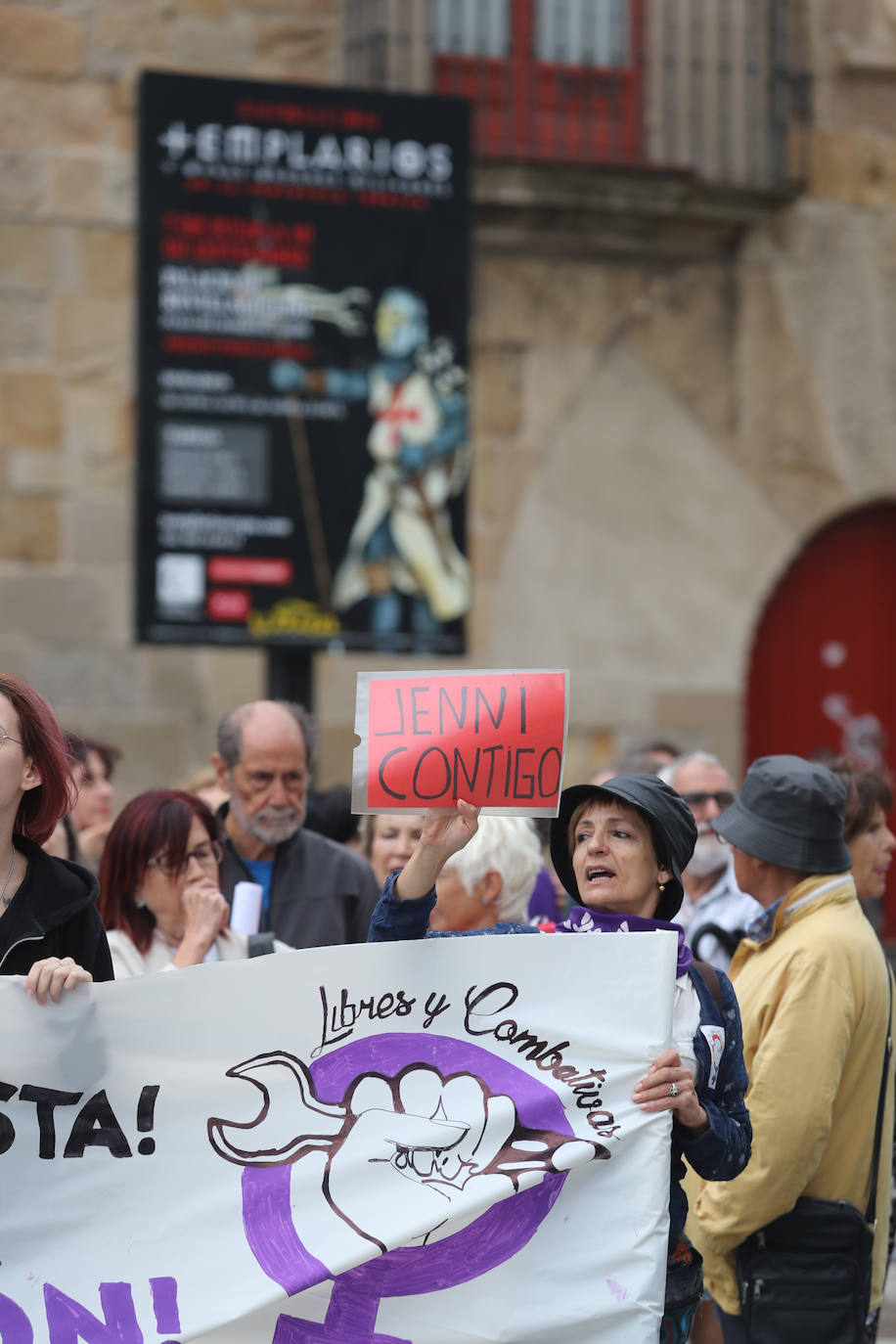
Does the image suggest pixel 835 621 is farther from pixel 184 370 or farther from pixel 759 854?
pixel 759 854

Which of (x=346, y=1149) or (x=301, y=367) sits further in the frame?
(x=301, y=367)

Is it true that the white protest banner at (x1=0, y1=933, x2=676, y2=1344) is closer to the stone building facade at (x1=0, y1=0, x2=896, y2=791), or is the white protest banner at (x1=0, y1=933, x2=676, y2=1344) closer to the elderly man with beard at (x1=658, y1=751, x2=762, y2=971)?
the elderly man with beard at (x1=658, y1=751, x2=762, y2=971)

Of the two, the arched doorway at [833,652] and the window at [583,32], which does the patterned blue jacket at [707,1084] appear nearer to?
the arched doorway at [833,652]

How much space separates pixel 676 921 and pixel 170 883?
1.23 meters

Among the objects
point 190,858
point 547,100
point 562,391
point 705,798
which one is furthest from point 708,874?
point 547,100

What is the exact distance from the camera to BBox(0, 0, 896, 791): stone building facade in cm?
987

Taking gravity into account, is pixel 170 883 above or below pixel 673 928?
below

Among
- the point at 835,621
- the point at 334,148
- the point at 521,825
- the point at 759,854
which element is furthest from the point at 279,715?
the point at 835,621

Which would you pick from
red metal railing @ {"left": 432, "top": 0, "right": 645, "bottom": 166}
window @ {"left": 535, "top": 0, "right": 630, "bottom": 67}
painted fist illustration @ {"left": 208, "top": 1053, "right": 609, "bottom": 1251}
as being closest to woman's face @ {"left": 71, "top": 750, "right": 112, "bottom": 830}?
painted fist illustration @ {"left": 208, "top": 1053, "right": 609, "bottom": 1251}

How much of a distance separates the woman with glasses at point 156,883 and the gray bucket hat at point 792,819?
1254 millimetres

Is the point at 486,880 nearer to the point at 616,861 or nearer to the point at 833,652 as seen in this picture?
the point at 616,861

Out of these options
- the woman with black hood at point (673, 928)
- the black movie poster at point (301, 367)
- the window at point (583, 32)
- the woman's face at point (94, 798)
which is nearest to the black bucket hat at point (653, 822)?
the woman with black hood at point (673, 928)

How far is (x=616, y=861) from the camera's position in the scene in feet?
10.6

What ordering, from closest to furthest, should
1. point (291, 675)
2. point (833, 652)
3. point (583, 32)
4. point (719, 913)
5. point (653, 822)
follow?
point (653, 822) → point (719, 913) → point (291, 675) → point (583, 32) → point (833, 652)
